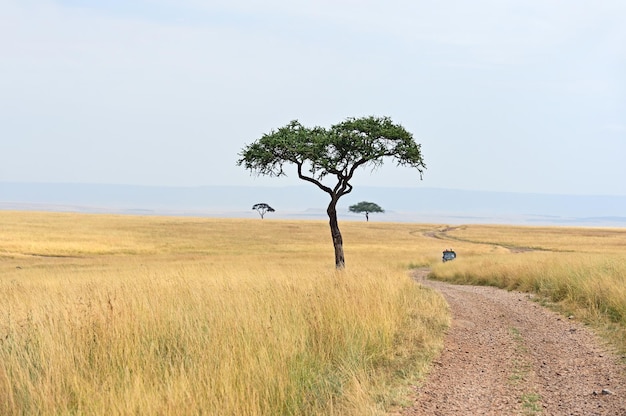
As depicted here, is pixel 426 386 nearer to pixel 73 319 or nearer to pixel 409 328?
pixel 409 328

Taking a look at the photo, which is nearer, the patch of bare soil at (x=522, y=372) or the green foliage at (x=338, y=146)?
the patch of bare soil at (x=522, y=372)

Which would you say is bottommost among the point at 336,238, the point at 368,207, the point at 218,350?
the point at 218,350

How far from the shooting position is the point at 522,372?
8.34 metres

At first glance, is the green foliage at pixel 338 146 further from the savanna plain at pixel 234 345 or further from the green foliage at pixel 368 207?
the green foliage at pixel 368 207

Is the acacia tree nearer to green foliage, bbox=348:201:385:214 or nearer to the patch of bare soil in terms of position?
the patch of bare soil

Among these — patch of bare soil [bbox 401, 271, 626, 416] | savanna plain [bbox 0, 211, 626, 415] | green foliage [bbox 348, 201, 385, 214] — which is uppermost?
green foliage [bbox 348, 201, 385, 214]

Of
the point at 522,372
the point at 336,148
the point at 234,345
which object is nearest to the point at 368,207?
the point at 336,148

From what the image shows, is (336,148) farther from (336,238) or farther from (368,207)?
(368,207)

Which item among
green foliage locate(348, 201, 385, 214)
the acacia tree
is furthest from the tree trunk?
green foliage locate(348, 201, 385, 214)

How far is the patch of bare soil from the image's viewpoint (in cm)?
673

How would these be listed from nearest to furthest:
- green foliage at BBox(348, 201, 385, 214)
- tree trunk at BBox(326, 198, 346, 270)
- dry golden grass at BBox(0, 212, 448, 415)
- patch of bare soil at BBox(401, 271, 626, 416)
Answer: dry golden grass at BBox(0, 212, 448, 415) < patch of bare soil at BBox(401, 271, 626, 416) < tree trunk at BBox(326, 198, 346, 270) < green foliage at BBox(348, 201, 385, 214)

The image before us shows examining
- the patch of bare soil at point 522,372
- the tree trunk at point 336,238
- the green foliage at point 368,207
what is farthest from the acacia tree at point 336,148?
the green foliage at point 368,207

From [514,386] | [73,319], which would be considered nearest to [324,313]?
[514,386]

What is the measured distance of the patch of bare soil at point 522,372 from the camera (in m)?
6.73
